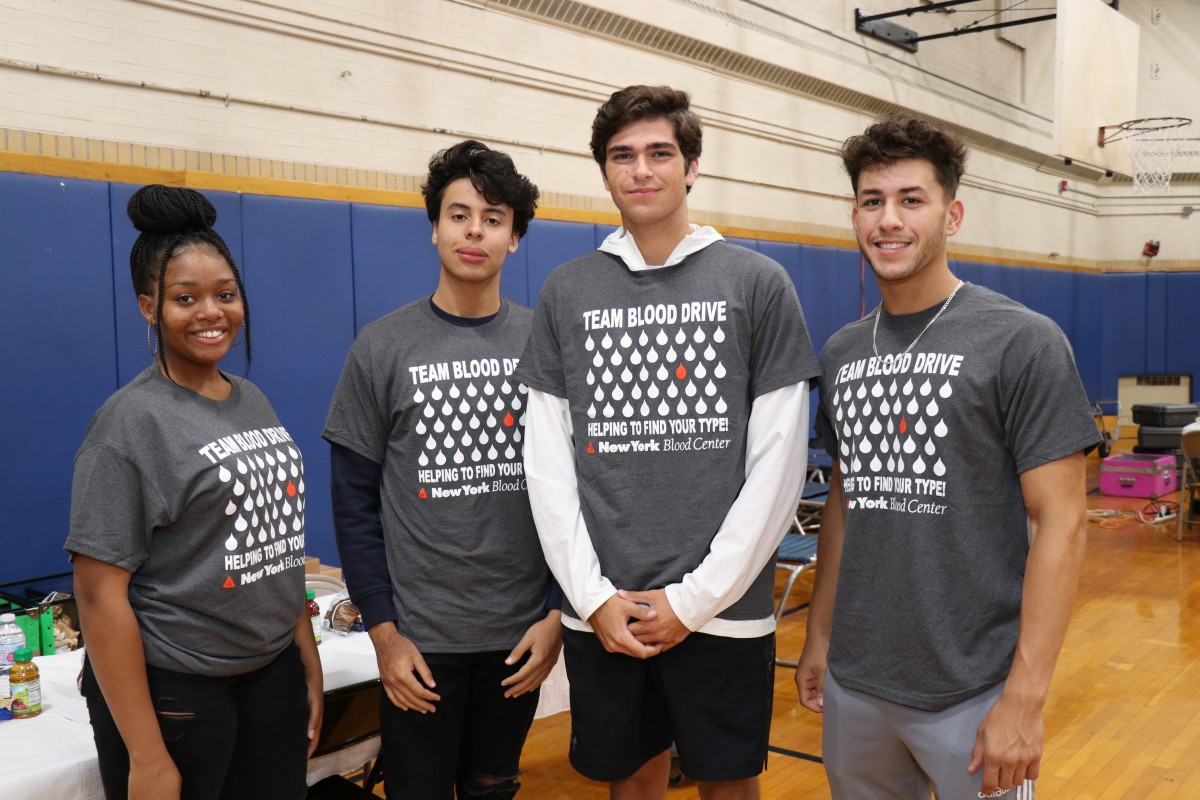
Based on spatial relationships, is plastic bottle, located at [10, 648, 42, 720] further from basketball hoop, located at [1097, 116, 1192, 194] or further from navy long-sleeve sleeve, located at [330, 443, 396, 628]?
basketball hoop, located at [1097, 116, 1192, 194]

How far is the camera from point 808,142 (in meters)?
9.01

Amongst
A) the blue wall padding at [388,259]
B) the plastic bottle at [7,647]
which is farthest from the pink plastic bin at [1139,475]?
the plastic bottle at [7,647]

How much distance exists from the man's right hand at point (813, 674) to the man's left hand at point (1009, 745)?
38 centimetres

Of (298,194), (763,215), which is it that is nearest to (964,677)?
(298,194)

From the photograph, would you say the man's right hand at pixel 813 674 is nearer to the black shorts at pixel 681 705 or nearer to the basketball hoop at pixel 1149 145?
the black shorts at pixel 681 705

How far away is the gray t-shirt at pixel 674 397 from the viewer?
1854mm

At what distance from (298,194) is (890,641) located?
4220 mm

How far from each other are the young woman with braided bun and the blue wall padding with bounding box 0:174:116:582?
9.01 ft

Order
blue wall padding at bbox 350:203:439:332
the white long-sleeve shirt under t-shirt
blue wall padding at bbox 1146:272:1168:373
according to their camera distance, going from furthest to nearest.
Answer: blue wall padding at bbox 1146:272:1168:373
blue wall padding at bbox 350:203:439:332
the white long-sleeve shirt under t-shirt

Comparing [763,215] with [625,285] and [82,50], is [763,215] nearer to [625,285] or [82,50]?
[82,50]

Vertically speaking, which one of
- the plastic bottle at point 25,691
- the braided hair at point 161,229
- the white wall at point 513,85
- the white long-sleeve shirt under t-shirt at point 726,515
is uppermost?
the white wall at point 513,85

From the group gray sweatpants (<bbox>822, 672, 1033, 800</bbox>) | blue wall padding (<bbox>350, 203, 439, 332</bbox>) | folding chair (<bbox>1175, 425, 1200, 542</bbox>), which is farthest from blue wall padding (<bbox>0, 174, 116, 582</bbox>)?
folding chair (<bbox>1175, 425, 1200, 542</bbox>)

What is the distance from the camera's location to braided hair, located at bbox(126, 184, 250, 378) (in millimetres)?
1781

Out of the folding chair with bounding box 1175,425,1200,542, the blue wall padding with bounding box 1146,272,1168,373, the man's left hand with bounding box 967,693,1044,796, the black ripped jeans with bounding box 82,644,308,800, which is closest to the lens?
the man's left hand with bounding box 967,693,1044,796
